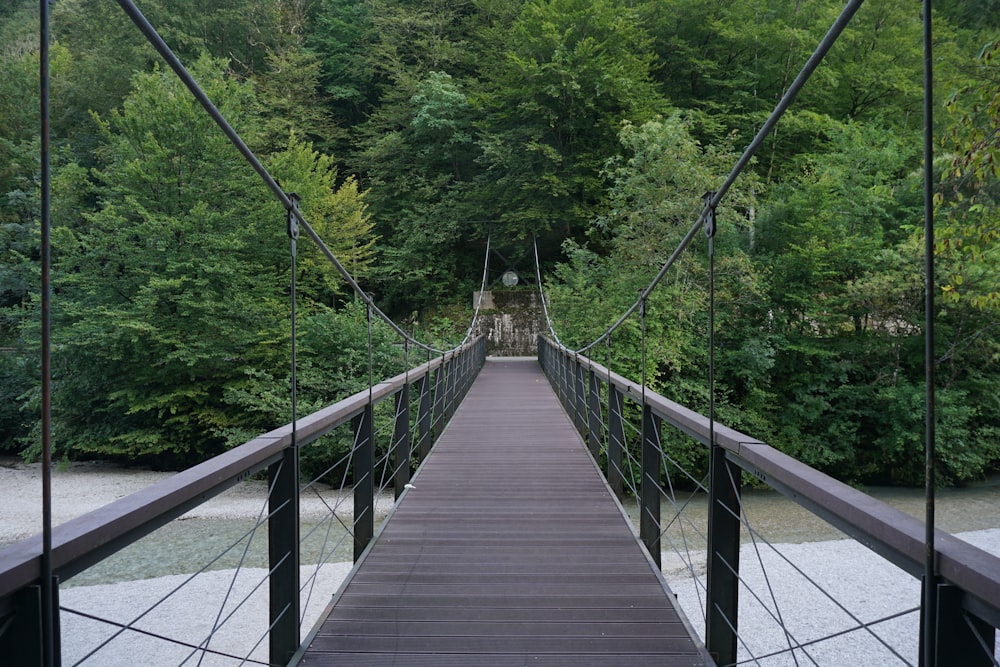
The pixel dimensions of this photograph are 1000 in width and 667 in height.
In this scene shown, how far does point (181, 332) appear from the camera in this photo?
977cm

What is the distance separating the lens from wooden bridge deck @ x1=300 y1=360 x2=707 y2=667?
59.4 inches

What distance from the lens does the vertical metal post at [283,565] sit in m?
1.44

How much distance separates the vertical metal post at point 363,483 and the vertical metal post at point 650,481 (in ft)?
3.06

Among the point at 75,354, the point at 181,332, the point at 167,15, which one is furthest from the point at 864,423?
the point at 167,15

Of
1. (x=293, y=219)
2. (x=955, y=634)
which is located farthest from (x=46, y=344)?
(x=955, y=634)

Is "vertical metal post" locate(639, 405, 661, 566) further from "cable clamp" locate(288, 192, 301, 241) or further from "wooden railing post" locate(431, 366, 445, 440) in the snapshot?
"wooden railing post" locate(431, 366, 445, 440)

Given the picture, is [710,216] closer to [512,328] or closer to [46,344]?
[46,344]

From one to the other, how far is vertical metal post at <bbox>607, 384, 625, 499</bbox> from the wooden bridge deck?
9 cm

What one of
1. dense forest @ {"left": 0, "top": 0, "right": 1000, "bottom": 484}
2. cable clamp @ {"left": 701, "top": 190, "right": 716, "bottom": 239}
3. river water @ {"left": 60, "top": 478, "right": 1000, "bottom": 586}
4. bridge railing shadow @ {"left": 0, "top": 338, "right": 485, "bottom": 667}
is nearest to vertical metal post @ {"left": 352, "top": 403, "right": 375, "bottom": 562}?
bridge railing shadow @ {"left": 0, "top": 338, "right": 485, "bottom": 667}

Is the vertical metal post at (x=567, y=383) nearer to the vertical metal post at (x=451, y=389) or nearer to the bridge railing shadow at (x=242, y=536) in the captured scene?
the vertical metal post at (x=451, y=389)

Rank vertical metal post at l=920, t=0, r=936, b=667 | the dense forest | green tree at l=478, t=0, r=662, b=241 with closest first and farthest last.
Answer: vertical metal post at l=920, t=0, r=936, b=667 < the dense forest < green tree at l=478, t=0, r=662, b=241

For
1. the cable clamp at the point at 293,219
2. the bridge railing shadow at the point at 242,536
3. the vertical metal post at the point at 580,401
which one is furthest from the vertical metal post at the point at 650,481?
the vertical metal post at the point at 580,401

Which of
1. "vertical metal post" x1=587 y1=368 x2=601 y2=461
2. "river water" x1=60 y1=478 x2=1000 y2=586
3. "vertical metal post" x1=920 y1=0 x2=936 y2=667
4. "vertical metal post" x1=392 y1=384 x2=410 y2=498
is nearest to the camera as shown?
"vertical metal post" x1=920 y1=0 x2=936 y2=667

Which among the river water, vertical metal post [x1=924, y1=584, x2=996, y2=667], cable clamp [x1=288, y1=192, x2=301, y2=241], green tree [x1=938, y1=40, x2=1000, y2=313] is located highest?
green tree [x1=938, y1=40, x2=1000, y2=313]
